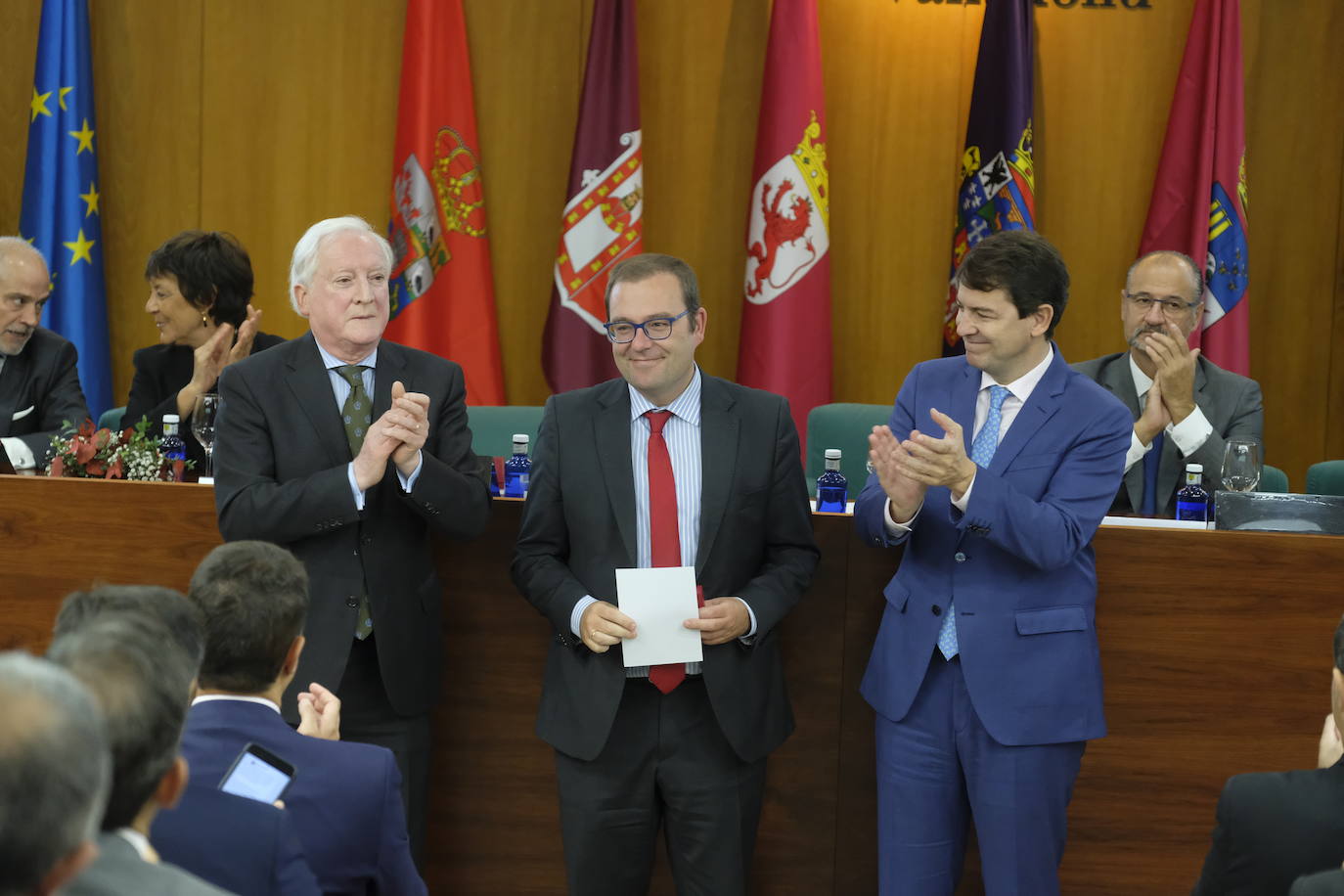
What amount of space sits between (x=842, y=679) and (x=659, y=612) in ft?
2.58

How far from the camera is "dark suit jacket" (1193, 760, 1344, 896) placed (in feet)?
6.31

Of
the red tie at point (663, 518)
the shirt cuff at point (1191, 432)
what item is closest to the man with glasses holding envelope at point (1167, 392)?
the shirt cuff at point (1191, 432)

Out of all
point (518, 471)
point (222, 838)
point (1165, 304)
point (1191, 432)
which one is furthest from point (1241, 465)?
point (222, 838)

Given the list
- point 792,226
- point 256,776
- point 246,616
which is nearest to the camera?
point 256,776

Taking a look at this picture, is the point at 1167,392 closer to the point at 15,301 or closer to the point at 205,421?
the point at 205,421

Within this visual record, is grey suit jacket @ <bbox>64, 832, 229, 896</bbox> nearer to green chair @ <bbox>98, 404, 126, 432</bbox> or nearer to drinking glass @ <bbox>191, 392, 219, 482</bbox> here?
drinking glass @ <bbox>191, 392, 219, 482</bbox>

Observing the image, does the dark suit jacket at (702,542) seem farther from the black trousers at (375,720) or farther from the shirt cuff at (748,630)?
the black trousers at (375,720)

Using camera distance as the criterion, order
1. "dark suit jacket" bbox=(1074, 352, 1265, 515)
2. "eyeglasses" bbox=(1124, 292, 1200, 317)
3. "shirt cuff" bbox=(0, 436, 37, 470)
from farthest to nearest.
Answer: "eyeglasses" bbox=(1124, 292, 1200, 317), "dark suit jacket" bbox=(1074, 352, 1265, 515), "shirt cuff" bbox=(0, 436, 37, 470)

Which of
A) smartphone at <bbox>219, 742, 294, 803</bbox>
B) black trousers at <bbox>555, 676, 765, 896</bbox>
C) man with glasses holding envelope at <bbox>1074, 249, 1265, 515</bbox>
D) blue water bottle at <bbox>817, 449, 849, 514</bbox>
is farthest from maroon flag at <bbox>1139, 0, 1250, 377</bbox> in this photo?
smartphone at <bbox>219, 742, 294, 803</bbox>

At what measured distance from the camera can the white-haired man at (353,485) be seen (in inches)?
117

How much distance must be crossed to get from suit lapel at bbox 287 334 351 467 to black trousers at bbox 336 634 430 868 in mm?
439

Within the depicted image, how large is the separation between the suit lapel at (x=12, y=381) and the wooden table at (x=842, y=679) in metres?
0.90

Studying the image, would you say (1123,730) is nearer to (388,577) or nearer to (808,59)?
(388,577)

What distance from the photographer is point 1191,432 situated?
3924mm
